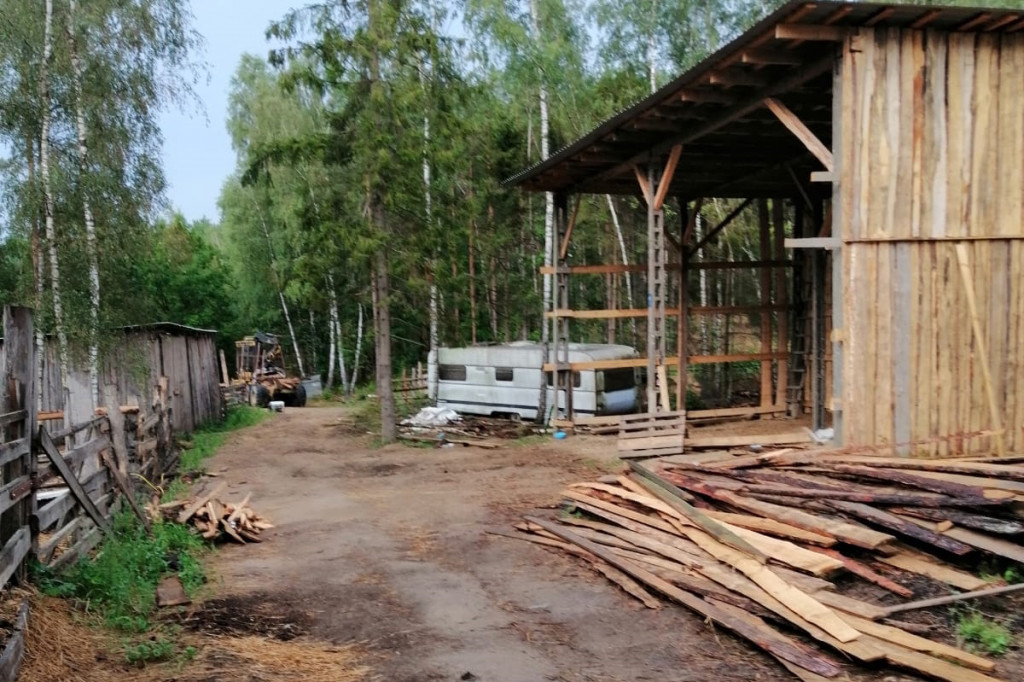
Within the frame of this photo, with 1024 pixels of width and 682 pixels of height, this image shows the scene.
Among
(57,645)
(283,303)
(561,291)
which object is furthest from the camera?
(283,303)

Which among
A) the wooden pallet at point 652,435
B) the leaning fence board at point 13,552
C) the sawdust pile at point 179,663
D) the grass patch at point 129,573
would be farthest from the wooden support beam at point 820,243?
the leaning fence board at point 13,552

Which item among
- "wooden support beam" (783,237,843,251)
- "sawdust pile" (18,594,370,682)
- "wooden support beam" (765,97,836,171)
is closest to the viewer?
"sawdust pile" (18,594,370,682)

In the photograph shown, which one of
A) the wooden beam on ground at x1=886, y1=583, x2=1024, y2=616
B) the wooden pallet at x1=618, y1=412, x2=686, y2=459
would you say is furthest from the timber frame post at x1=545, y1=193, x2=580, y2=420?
the wooden beam on ground at x1=886, y1=583, x2=1024, y2=616

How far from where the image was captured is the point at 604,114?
2677 centimetres

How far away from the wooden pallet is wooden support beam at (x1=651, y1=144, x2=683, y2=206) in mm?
3654

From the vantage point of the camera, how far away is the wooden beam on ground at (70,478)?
6.39 metres

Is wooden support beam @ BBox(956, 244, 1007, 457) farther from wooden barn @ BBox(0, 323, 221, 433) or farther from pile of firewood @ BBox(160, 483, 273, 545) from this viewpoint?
wooden barn @ BBox(0, 323, 221, 433)

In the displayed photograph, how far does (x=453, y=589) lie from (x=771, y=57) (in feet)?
22.8

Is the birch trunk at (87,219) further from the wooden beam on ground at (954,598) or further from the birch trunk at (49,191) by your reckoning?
the wooden beam on ground at (954,598)

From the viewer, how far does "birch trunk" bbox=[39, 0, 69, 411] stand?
15078mm

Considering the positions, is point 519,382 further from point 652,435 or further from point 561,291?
point 652,435

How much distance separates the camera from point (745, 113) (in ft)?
36.6

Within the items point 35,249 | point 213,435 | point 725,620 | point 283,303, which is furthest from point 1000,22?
point 283,303

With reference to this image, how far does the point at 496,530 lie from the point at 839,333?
4.38 m
